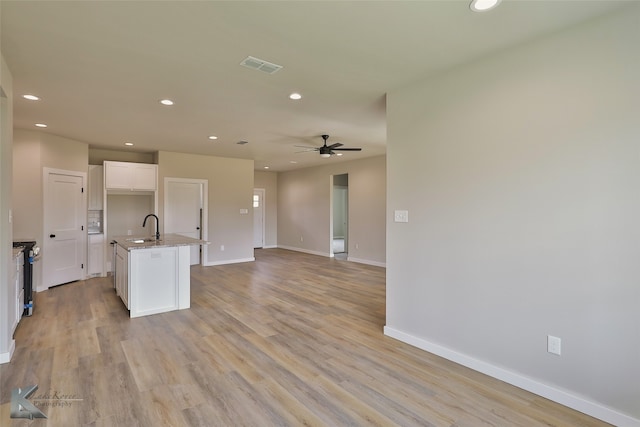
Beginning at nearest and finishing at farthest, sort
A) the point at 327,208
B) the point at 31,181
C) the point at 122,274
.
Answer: the point at 122,274 → the point at 31,181 → the point at 327,208

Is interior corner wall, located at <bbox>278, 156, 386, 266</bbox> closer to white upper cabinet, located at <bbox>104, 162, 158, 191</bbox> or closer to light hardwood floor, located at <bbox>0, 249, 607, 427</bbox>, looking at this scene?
light hardwood floor, located at <bbox>0, 249, 607, 427</bbox>

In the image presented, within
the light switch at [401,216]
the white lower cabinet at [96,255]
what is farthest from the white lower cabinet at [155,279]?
the light switch at [401,216]

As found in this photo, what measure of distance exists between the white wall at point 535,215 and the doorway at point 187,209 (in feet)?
17.8

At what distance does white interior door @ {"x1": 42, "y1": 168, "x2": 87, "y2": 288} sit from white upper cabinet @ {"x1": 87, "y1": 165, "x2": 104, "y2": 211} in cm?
41

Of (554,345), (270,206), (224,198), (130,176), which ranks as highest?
(130,176)

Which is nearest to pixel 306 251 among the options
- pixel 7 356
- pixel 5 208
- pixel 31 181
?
pixel 31 181

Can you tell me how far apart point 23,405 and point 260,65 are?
308 cm

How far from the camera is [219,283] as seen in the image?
5648mm

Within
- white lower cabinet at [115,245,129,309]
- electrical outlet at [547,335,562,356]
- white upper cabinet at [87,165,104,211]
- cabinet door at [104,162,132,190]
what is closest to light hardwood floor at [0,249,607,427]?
white lower cabinet at [115,245,129,309]

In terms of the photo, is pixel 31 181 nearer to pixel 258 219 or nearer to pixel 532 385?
pixel 258 219

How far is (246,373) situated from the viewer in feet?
8.48

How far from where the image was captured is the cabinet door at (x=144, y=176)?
21.0ft

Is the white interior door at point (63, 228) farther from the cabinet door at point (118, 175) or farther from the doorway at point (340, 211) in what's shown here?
the doorway at point (340, 211)

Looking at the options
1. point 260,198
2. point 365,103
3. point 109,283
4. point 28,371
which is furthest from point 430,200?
point 260,198
